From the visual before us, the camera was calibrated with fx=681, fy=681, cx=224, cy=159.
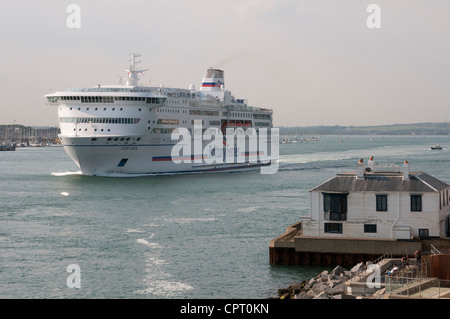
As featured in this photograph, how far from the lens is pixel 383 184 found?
27375 millimetres

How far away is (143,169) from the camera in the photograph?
7169cm

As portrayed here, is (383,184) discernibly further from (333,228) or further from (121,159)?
(121,159)

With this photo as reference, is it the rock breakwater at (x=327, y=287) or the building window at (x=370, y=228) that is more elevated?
the building window at (x=370, y=228)

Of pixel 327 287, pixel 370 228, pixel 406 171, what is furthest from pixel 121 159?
pixel 327 287

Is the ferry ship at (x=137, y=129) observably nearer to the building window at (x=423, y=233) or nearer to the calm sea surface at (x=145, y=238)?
the calm sea surface at (x=145, y=238)

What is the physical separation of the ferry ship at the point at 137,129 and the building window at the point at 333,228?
1692 inches

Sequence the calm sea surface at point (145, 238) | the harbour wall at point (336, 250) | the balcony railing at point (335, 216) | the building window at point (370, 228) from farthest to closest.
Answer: the balcony railing at point (335, 216) < the building window at point (370, 228) < the harbour wall at point (336, 250) < the calm sea surface at point (145, 238)

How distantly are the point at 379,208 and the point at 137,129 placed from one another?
4579cm

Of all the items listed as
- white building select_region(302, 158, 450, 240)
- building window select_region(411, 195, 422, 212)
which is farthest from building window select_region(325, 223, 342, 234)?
building window select_region(411, 195, 422, 212)

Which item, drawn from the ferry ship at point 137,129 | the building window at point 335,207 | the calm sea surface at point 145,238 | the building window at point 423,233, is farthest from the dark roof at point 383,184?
the ferry ship at point 137,129

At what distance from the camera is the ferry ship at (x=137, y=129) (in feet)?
225

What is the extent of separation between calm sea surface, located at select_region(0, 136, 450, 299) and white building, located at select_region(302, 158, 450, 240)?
2.24 meters
